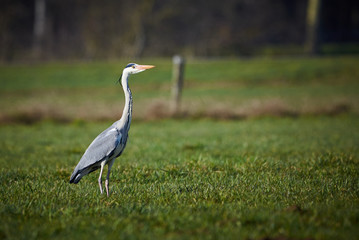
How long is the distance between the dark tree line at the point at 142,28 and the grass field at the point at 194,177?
3044 centimetres

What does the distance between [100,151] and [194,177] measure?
1845 millimetres

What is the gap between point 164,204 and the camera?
192 inches

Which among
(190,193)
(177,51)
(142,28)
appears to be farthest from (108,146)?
(177,51)

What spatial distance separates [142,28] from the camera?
47094 mm

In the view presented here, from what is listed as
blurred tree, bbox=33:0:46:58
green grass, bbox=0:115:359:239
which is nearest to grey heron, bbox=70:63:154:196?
green grass, bbox=0:115:359:239

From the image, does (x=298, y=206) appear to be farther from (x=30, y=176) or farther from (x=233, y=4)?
A: (x=233, y=4)

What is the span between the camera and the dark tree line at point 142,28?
46938mm

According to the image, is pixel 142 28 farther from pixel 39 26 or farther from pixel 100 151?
pixel 100 151

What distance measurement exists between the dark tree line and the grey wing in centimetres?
4126

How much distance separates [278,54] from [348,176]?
151ft

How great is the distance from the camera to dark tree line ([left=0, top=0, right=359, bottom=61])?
46.9 m

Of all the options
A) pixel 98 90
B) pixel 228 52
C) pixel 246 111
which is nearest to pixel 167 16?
pixel 228 52

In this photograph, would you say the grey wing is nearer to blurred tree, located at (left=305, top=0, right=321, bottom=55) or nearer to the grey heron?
the grey heron

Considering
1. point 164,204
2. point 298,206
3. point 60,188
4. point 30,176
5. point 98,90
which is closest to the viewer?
point 298,206
